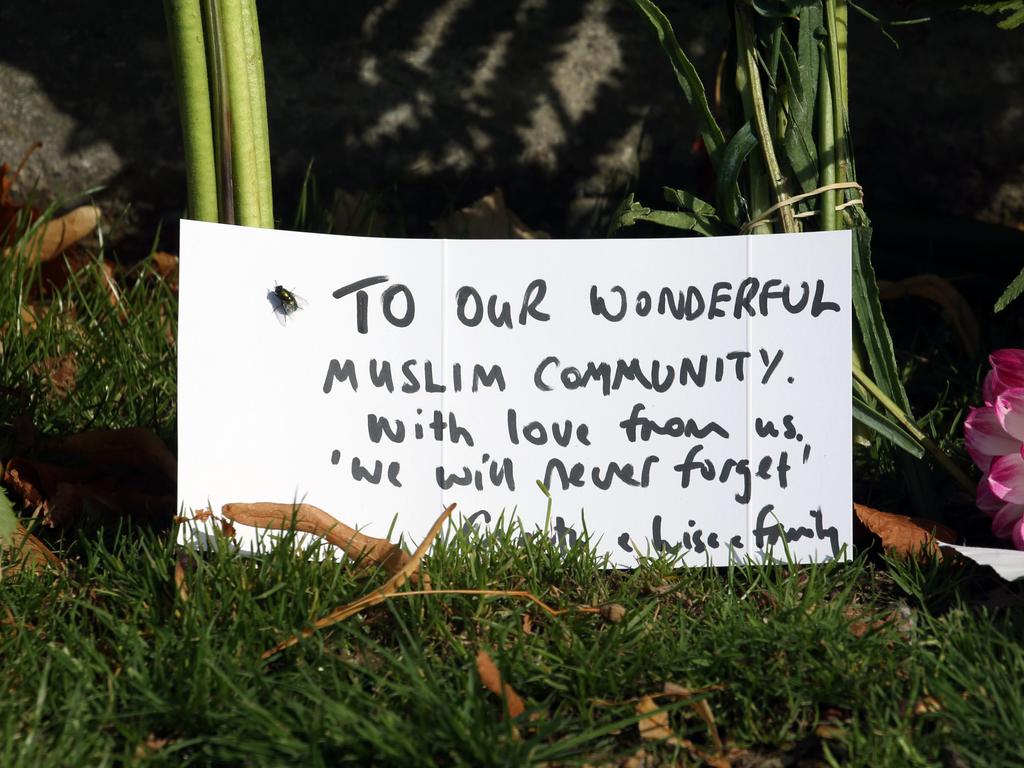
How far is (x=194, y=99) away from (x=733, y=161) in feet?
2.12

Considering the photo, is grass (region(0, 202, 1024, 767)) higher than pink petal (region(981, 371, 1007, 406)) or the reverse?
the reverse

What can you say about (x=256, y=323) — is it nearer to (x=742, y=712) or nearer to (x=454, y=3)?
(x=742, y=712)

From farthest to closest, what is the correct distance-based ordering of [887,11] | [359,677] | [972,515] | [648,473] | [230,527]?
[887,11], [972,515], [648,473], [230,527], [359,677]

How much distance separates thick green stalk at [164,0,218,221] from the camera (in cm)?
121

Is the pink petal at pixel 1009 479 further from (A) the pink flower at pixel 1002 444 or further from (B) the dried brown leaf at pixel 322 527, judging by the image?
(B) the dried brown leaf at pixel 322 527

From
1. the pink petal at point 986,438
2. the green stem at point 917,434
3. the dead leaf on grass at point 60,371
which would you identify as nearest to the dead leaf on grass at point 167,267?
the dead leaf on grass at point 60,371

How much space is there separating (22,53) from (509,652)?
1.61m

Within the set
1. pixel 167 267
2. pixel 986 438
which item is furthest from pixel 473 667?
pixel 167 267

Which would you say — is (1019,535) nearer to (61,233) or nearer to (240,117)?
(240,117)

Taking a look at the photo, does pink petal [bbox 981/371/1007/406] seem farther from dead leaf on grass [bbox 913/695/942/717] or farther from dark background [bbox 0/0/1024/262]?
dark background [bbox 0/0/1024/262]

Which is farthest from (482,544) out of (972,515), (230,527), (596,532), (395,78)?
(395,78)

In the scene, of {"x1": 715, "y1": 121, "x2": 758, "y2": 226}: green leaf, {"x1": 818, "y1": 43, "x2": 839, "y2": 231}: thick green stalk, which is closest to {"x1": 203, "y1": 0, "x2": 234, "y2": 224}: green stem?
{"x1": 715, "y1": 121, "x2": 758, "y2": 226}: green leaf

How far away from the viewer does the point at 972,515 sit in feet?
4.45

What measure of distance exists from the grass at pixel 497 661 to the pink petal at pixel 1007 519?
63mm
